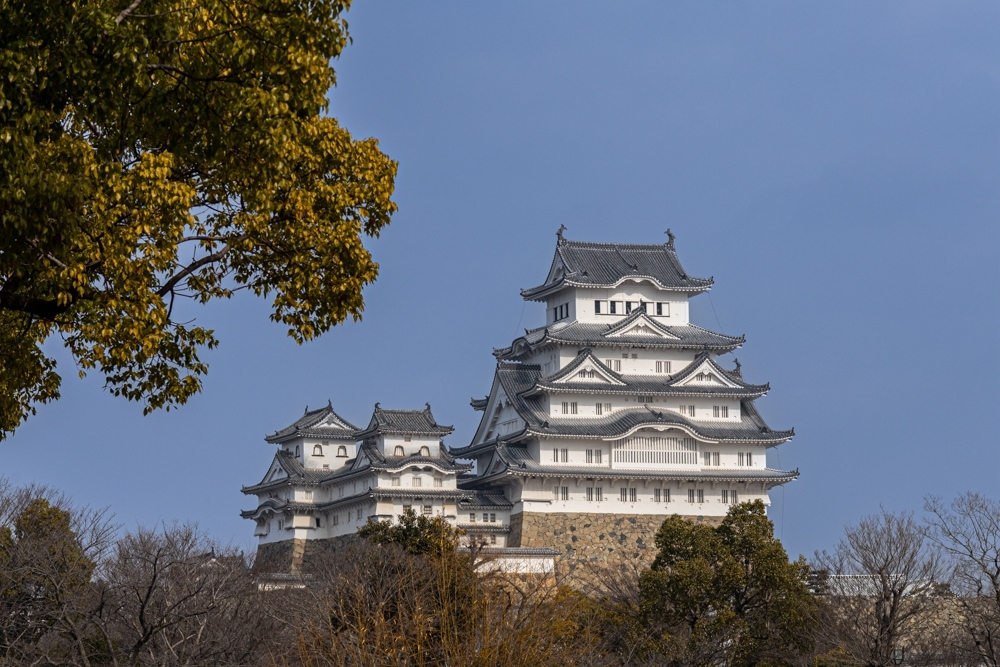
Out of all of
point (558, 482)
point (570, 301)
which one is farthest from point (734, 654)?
point (570, 301)

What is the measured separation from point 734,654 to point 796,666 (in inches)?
53.1

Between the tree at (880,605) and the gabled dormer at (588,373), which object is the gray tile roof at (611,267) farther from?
the tree at (880,605)

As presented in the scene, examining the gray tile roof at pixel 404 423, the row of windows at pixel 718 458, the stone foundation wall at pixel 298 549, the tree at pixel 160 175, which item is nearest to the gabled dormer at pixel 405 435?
the gray tile roof at pixel 404 423

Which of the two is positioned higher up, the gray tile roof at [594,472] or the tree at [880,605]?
the gray tile roof at [594,472]

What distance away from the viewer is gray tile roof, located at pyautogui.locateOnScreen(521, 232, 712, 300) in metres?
63.2

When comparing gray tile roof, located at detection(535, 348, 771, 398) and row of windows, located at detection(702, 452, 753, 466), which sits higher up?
gray tile roof, located at detection(535, 348, 771, 398)

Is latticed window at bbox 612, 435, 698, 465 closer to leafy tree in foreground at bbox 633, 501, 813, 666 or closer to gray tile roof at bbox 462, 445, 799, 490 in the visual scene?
gray tile roof at bbox 462, 445, 799, 490

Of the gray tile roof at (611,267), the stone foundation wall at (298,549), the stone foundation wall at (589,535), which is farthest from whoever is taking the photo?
the gray tile roof at (611,267)

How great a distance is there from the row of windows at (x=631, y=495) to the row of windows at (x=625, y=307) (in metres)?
8.06

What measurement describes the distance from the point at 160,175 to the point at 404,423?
48927mm

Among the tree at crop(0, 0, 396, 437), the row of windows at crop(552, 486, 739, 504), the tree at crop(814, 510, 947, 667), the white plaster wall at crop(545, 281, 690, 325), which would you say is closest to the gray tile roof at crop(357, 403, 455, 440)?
the row of windows at crop(552, 486, 739, 504)

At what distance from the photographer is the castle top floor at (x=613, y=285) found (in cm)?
6331

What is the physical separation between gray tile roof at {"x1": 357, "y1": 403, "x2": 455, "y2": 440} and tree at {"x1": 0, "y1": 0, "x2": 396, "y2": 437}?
46160mm

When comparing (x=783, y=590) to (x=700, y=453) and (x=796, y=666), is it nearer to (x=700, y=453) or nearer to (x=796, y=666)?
(x=796, y=666)
